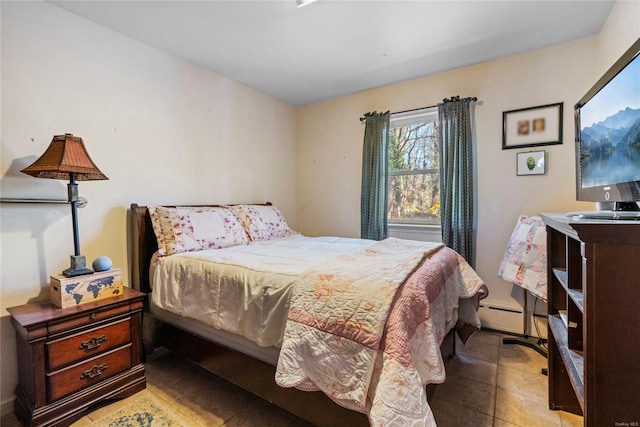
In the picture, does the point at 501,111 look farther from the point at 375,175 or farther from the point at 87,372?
the point at 87,372

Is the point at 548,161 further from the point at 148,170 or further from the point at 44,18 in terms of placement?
the point at 44,18

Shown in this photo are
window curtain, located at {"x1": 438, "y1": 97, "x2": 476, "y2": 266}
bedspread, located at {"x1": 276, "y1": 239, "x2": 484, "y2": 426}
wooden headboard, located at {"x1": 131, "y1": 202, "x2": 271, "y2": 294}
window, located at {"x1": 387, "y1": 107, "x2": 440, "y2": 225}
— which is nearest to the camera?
bedspread, located at {"x1": 276, "y1": 239, "x2": 484, "y2": 426}

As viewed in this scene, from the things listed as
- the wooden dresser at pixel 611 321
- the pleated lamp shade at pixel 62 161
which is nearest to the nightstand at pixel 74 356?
the pleated lamp shade at pixel 62 161

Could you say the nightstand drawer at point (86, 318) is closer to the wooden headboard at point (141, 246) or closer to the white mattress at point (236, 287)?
the white mattress at point (236, 287)

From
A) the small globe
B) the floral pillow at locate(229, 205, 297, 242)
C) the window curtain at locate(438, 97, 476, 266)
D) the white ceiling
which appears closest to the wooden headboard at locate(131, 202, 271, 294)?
the small globe

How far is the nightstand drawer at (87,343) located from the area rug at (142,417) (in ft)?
1.15

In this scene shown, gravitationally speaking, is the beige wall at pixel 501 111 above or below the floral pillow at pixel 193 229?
above

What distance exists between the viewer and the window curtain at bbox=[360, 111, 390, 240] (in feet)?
10.4

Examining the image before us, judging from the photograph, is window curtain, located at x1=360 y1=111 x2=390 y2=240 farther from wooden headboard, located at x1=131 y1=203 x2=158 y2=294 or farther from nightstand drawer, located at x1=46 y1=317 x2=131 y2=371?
nightstand drawer, located at x1=46 y1=317 x2=131 y2=371

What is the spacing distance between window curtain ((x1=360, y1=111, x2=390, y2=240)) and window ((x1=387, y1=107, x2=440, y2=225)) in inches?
7.2

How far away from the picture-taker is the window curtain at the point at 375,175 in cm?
316

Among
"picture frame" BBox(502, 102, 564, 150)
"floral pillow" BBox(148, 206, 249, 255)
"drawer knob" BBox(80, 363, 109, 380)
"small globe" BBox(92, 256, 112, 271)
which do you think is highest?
"picture frame" BBox(502, 102, 564, 150)

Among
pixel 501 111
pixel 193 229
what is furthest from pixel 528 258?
pixel 193 229

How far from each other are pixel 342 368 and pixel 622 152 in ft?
4.60
